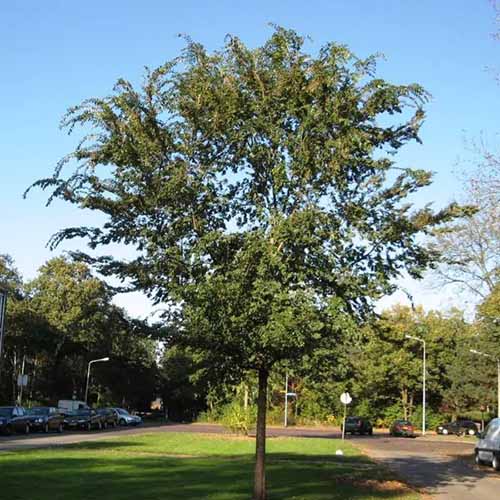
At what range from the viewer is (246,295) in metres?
12.1

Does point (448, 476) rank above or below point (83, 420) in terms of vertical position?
above

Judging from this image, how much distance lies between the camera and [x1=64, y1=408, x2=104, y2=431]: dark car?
49.7 metres

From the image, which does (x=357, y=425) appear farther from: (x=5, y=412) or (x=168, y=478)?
Answer: (x=168, y=478)

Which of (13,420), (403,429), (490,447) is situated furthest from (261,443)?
(403,429)

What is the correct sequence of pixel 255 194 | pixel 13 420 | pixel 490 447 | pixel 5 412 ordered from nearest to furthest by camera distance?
pixel 255 194 → pixel 490 447 → pixel 13 420 → pixel 5 412

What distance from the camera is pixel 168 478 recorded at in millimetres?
17891

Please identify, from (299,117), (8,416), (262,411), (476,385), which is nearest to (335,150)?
(299,117)

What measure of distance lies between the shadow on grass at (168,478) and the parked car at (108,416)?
30.8 m

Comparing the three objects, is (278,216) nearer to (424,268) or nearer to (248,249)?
(248,249)

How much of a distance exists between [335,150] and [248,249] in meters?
2.35

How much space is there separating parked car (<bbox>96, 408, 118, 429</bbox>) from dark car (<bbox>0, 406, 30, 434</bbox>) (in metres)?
13.7

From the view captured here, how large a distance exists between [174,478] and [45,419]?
28.9m

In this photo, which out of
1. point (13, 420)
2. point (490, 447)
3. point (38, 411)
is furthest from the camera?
point (38, 411)

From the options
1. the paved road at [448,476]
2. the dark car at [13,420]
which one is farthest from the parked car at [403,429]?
the dark car at [13,420]
